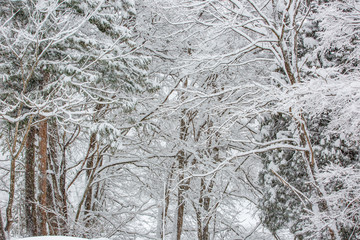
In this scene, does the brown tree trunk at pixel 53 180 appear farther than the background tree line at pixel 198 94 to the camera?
Yes

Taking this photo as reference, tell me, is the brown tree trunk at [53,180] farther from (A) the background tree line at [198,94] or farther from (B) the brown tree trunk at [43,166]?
(B) the brown tree trunk at [43,166]

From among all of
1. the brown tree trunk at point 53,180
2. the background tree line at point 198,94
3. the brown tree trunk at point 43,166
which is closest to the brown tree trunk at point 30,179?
the background tree line at point 198,94

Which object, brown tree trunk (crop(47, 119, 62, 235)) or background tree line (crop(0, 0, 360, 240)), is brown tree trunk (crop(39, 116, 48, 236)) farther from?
brown tree trunk (crop(47, 119, 62, 235))

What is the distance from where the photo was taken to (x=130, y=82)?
684 centimetres

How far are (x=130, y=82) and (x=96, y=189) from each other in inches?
182

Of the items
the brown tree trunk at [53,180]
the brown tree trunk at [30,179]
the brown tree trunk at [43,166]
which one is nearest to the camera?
the brown tree trunk at [43,166]

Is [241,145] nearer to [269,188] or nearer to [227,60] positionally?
[269,188]

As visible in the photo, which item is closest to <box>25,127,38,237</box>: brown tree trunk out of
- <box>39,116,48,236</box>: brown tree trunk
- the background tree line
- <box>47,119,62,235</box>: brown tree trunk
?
the background tree line

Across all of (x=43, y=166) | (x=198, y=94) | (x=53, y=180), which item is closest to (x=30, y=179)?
(x=43, y=166)

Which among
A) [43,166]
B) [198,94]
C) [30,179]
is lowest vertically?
[30,179]

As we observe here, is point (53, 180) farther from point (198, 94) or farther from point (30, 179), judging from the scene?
point (198, 94)

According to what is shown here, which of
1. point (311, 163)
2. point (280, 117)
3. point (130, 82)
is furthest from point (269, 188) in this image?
point (130, 82)

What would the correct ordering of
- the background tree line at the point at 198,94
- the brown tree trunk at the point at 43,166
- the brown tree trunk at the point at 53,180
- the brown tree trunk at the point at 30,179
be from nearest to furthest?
the background tree line at the point at 198,94, the brown tree trunk at the point at 43,166, the brown tree trunk at the point at 30,179, the brown tree trunk at the point at 53,180

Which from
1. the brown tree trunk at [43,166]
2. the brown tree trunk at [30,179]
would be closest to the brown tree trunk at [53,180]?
the brown tree trunk at [30,179]
